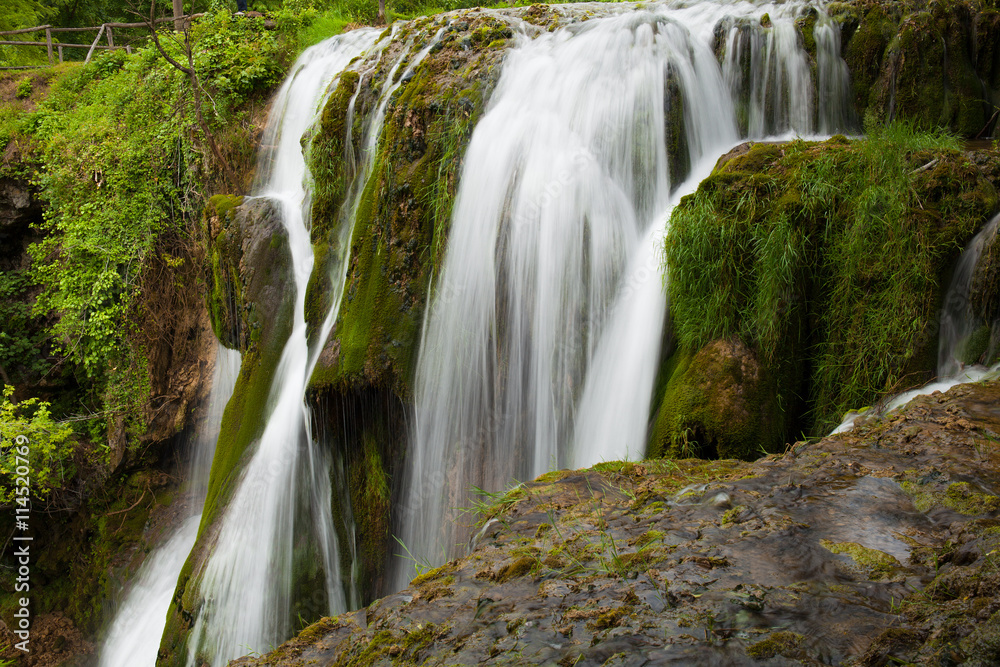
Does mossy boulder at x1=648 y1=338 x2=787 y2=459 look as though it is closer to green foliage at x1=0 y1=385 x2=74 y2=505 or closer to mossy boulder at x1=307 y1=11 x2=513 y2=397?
mossy boulder at x1=307 y1=11 x2=513 y2=397

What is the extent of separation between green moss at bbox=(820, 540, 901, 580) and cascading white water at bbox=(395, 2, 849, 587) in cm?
188

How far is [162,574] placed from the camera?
26.7 feet

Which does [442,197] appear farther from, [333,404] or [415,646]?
[415,646]

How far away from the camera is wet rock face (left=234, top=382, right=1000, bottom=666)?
4.60 feet

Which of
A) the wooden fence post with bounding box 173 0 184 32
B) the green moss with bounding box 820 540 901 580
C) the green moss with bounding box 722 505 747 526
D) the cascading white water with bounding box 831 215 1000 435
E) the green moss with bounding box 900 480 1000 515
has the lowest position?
the green moss with bounding box 722 505 747 526

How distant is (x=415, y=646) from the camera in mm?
1682

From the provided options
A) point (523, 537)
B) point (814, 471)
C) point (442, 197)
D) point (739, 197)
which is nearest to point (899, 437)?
point (814, 471)

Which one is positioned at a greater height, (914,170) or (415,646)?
(914,170)

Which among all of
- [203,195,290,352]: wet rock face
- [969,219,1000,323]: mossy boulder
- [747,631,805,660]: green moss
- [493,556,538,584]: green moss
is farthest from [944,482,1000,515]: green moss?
[203,195,290,352]: wet rock face

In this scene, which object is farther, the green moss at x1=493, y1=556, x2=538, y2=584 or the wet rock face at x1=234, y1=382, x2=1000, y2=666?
the green moss at x1=493, y1=556, x2=538, y2=584

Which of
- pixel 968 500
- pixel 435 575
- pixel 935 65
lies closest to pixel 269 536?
pixel 435 575

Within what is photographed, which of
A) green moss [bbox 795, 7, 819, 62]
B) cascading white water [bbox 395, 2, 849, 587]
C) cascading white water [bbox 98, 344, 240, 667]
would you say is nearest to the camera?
cascading white water [bbox 395, 2, 849, 587]

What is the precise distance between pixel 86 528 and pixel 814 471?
A: 10584 mm

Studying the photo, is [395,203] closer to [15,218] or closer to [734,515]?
[734,515]
